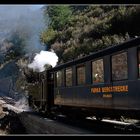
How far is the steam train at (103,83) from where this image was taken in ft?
36.2

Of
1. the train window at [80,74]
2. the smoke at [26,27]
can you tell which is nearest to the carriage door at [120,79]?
the train window at [80,74]

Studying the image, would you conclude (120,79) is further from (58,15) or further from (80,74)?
(58,15)

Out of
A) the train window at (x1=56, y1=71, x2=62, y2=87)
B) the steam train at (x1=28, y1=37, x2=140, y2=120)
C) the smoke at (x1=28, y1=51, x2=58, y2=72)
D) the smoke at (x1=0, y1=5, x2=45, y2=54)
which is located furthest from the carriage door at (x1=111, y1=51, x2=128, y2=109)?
the smoke at (x1=0, y1=5, x2=45, y2=54)

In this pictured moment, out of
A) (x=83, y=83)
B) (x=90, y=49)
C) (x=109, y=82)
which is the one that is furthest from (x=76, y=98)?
(x=90, y=49)

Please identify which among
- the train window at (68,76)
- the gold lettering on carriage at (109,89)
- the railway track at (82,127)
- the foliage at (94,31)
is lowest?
the railway track at (82,127)

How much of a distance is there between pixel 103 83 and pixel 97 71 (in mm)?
675

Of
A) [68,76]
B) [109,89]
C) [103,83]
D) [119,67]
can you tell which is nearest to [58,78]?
[68,76]

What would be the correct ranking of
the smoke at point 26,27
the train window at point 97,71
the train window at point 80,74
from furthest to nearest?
the smoke at point 26,27 → the train window at point 80,74 → the train window at point 97,71

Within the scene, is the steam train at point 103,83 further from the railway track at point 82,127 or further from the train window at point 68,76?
the railway track at point 82,127

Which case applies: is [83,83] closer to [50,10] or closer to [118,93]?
[118,93]

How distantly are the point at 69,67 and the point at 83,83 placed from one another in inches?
69.9

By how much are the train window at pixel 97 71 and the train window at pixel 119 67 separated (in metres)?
0.79

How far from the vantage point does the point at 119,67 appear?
11875 mm

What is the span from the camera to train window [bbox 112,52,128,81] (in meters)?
11.5
